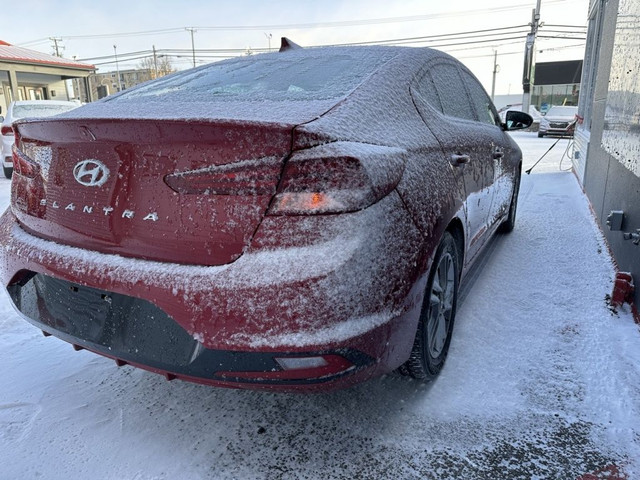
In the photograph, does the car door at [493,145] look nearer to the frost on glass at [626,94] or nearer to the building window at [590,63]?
the frost on glass at [626,94]

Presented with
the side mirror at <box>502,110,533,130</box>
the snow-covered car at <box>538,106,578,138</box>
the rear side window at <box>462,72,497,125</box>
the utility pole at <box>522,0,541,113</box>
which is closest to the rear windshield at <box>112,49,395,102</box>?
the rear side window at <box>462,72,497,125</box>

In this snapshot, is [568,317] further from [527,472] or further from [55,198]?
[55,198]

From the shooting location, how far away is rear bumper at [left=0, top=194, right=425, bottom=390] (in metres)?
1.37

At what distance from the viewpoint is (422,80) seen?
227cm

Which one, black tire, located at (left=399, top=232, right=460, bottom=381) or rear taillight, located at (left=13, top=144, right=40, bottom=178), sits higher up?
rear taillight, located at (left=13, top=144, right=40, bottom=178)

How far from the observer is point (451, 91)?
272 cm

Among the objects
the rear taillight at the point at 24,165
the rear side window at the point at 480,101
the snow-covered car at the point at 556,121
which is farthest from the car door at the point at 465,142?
the snow-covered car at the point at 556,121

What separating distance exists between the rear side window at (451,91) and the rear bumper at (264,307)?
1.19m

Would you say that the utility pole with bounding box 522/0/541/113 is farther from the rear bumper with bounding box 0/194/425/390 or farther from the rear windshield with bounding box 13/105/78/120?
the rear bumper with bounding box 0/194/425/390

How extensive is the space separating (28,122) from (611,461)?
2515 millimetres

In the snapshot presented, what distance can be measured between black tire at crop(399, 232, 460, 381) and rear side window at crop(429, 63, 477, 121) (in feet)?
2.61

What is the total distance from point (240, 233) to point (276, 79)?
104cm

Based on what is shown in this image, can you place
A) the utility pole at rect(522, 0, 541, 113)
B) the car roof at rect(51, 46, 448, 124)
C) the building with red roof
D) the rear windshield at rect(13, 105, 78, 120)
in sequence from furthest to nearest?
the utility pole at rect(522, 0, 541, 113) < the building with red roof < the rear windshield at rect(13, 105, 78, 120) < the car roof at rect(51, 46, 448, 124)

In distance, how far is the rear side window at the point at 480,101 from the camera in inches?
129
